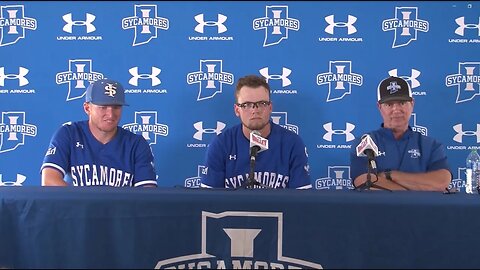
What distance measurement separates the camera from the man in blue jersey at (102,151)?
264 cm

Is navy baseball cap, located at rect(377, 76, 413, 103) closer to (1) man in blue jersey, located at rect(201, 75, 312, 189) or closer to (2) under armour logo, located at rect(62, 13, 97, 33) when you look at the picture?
(1) man in blue jersey, located at rect(201, 75, 312, 189)

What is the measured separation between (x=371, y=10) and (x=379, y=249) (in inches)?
66.8

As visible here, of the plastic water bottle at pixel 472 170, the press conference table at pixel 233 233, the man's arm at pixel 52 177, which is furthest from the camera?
the plastic water bottle at pixel 472 170

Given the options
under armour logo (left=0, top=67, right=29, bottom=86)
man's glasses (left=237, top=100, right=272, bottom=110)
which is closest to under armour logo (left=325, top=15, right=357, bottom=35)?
man's glasses (left=237, top=100, right=272, bottom=110)

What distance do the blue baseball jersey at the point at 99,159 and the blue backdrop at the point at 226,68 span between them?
0.48m

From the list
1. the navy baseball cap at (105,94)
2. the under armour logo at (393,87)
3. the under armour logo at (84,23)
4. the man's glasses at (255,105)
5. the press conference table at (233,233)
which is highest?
the under armour logo at (84,23)

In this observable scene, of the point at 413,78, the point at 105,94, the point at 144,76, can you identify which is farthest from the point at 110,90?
the point at 413,78

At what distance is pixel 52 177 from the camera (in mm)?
2537

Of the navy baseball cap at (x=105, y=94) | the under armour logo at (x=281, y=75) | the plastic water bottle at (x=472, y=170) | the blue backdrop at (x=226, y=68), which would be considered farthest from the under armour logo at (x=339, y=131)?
the navy baseball cap at (x=105, y=94)

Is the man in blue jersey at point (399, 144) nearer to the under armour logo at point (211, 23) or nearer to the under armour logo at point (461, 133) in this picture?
the under armour logo at point (461, 133)

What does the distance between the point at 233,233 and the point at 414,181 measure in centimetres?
96

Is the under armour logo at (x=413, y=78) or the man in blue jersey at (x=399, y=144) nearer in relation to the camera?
the man in blue jersey at (x=399, y=144)

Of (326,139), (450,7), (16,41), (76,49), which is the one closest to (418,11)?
(450,7)

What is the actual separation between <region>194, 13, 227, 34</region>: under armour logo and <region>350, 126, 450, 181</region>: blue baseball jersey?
3.52 ft
